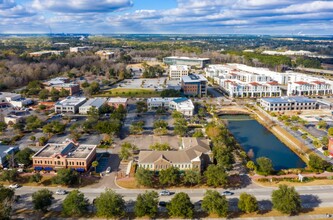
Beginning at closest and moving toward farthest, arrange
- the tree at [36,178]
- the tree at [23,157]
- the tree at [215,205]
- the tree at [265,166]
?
the tree at [215,205]
the tree at [36,178]
the tree at [265,166]
the tree at [23,157]

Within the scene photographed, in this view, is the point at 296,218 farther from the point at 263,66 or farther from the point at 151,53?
the point at 151,53

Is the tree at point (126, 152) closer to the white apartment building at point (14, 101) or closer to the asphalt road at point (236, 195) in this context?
the asphalt road at point (236, 195)

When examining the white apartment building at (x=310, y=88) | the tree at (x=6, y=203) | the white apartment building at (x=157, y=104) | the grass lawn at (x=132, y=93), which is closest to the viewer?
the tree at (x=6, y=203)

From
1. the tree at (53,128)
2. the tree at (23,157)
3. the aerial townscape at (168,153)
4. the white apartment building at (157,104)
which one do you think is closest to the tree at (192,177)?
the aerial townscape at (168,153)

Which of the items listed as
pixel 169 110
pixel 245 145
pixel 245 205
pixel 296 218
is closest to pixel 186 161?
pixel 245 205

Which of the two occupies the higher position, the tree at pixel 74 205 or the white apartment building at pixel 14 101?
the white apartment building at pixel 14 101

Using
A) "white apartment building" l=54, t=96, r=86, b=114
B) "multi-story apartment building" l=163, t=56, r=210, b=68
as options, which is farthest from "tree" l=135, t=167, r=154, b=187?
"multi-story apartment building" l=163, t=56, r=210, b=68

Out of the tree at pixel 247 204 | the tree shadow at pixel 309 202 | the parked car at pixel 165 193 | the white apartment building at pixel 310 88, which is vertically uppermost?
the white apartment building at pixel 310 88

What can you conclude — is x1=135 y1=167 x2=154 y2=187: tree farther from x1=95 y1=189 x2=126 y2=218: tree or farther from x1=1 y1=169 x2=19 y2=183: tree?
x1=1 y1=169 x2=19 y2=183: tree
